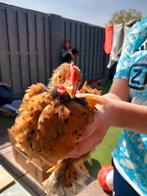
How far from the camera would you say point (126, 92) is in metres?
0.60

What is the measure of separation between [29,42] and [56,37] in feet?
2.27

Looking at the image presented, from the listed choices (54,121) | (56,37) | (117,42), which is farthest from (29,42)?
(54,121)

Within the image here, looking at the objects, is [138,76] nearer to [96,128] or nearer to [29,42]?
→ [96,128]

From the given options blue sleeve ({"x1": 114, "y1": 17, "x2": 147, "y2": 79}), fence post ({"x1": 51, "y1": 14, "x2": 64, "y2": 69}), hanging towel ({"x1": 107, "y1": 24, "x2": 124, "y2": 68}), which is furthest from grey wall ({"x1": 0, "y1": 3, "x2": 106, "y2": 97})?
blue sleeve ({"x1": 114, "y1": 17, "x2": 147, "y2": 79})

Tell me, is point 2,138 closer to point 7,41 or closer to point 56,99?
point 7,41

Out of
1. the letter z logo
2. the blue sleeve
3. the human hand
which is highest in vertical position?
the blue sleeve

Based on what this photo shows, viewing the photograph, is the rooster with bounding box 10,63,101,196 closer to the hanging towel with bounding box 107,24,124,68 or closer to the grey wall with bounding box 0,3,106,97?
the grey wall with bounding box 0,3,106,97

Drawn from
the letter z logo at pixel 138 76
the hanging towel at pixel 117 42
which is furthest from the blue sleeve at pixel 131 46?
the hanging towel at pixel 117 42

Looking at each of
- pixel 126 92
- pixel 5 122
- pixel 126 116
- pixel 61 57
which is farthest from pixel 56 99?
pixel 61 57

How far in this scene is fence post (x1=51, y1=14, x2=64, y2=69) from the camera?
12.7 feet

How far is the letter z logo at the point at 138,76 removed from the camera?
1.76ft

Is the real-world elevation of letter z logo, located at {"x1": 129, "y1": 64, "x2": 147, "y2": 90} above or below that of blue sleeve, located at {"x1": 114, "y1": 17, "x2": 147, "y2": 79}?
below

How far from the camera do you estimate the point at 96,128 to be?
0.34 m

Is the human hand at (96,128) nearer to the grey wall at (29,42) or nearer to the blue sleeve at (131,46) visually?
the blue sleeve at (131,46)
